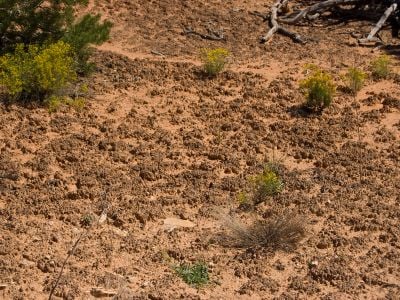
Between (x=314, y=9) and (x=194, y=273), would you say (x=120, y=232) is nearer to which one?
(x=194, y=273)

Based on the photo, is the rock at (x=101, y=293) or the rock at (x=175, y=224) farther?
the rock at (x=175, y=224)

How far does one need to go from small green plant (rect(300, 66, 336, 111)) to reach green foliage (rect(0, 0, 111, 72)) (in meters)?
2.54

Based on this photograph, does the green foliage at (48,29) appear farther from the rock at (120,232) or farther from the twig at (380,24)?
the twig at (380,24)

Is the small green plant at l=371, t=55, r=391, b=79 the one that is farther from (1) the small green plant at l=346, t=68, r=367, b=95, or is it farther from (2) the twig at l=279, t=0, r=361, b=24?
(2) the twig at l=279, t=0, r=361, b=24

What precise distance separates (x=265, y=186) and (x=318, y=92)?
2.19m

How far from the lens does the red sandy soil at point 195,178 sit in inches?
197

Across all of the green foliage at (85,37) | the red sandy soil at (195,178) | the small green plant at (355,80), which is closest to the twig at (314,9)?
the red sandy soil at (195,178)

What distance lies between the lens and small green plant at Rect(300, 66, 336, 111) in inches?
307

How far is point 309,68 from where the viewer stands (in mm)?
9102

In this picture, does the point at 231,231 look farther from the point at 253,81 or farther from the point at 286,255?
the point at 253,81

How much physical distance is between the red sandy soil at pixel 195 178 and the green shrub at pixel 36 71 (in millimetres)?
249

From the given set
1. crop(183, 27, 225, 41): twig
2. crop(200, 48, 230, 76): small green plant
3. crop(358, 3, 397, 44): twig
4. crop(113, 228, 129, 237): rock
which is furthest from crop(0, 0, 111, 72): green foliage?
crop(358, 3, 397, 44): twig

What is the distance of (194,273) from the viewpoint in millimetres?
5023

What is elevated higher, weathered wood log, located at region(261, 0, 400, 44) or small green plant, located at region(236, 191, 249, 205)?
weathered wood log, located at region(261, 0, 400, 44)
